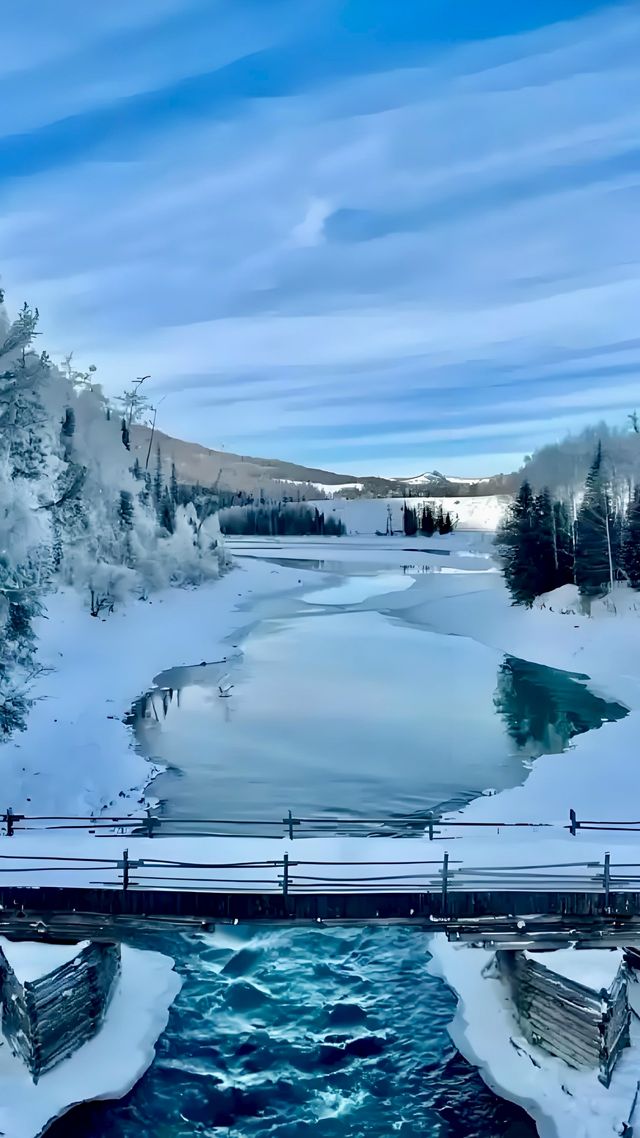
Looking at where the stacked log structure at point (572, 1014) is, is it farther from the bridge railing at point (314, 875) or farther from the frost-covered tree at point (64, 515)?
the frost-covered tree at point (64, 515)

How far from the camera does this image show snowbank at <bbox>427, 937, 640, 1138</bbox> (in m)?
13.5

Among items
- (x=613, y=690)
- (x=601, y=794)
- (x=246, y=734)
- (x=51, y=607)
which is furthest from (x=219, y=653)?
(x=601, y=794)

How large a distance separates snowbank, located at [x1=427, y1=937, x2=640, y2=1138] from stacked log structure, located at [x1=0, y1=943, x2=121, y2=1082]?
692cm

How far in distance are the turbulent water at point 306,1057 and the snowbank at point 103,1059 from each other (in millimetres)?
252

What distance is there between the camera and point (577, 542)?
2178 inches

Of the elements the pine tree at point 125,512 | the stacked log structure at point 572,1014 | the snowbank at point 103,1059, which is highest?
the pine tree at point 125,512

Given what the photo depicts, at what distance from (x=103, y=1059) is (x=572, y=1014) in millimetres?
8534

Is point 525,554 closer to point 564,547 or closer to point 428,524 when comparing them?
point 564,547

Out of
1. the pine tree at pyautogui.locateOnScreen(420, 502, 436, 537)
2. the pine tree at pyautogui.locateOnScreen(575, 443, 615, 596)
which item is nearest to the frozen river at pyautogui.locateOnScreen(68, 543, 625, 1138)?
the pine tree at pyautogui.locateOnScreen(575, 443, 615, 596)

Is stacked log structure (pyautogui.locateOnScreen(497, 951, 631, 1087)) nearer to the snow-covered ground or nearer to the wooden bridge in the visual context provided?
the snow-covered ground

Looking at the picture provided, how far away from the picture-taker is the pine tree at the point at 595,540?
Result: 52.6 metres

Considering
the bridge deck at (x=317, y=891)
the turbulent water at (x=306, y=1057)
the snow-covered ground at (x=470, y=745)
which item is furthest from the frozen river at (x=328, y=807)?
the bridge deck at (x=317, y=891)

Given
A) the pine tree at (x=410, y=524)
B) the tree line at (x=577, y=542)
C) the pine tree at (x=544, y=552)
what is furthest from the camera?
the pine tree at (x=410, y=524)

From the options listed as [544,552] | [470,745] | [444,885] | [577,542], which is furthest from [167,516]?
[444,885]
